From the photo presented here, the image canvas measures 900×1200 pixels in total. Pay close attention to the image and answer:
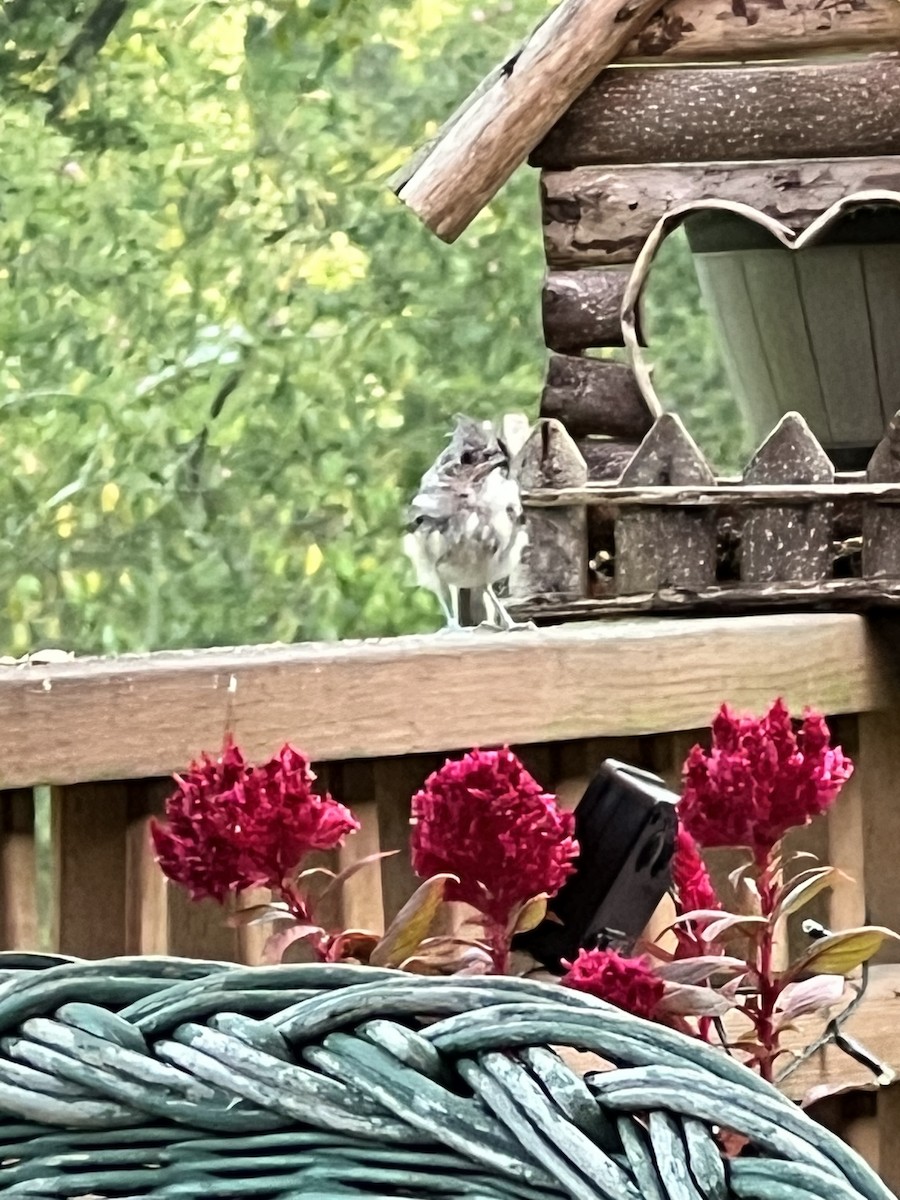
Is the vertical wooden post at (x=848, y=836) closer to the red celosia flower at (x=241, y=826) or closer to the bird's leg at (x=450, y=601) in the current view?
the bird's leg at (x=450, y=601)

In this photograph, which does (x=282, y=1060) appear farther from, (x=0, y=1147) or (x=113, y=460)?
(x=113, y=460)

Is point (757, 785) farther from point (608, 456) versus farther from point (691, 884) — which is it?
point (608, 456)

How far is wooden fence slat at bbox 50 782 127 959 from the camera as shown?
110cm

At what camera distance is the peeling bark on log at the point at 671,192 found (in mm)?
1525

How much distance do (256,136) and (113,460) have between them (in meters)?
0.79

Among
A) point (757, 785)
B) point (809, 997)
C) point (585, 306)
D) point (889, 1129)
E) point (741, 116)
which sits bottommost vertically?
point (889, 1129)

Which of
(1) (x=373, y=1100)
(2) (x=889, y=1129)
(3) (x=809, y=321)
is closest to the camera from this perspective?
(1) (x=373, y=1100)

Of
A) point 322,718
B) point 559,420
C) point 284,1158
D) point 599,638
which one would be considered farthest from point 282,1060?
point 559,420

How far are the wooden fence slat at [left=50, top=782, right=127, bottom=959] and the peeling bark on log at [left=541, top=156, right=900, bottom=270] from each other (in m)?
0.71

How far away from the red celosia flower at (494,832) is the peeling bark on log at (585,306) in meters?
0.88

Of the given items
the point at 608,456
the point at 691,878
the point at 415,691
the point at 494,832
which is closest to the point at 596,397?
the point at 608,456

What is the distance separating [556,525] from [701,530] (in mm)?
121

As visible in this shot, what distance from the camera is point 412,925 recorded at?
74cm

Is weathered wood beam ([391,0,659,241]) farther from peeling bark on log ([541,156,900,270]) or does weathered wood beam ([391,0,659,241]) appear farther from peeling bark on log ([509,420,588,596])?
peeling bark on log ([509,420,588,596])
